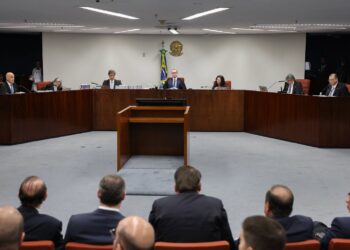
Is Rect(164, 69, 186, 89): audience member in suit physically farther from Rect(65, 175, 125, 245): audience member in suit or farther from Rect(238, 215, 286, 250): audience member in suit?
Rect(238, 215, 286, 250): audience member in suit

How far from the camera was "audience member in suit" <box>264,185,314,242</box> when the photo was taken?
280 centimetres

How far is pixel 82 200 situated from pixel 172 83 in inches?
251

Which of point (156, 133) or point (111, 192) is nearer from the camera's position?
point (111, 192)

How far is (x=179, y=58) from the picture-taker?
16.5 metres

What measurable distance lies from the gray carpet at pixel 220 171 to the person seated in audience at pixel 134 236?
9.34 ft

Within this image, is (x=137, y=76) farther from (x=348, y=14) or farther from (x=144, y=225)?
(x=144, y=225)

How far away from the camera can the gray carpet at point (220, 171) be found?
5.57 meters

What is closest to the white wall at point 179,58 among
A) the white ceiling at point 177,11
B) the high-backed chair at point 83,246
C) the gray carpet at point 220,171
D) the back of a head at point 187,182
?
the white ceiling at point 177,11

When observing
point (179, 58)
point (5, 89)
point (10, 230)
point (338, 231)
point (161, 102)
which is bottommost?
point (338, 231)

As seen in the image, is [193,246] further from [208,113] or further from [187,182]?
[208,113]

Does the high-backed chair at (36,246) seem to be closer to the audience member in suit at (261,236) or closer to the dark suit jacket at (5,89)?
the audience member in suit at (261,236)

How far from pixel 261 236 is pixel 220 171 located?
5.48 m

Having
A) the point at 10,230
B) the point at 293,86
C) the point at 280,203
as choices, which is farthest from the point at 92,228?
the point at 293,86

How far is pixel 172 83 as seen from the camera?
11.8 meters
